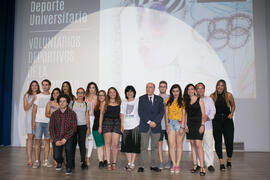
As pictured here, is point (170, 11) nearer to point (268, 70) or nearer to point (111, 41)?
point (111, 41)

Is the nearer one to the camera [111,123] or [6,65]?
[111,123]

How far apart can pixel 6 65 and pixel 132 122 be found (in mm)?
4382

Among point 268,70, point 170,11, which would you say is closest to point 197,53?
point 170,11

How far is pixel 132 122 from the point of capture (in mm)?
3525

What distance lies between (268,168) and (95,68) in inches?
166

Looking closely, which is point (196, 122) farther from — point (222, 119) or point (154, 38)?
point (154, 38)

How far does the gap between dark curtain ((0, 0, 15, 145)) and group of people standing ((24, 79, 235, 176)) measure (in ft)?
8.85

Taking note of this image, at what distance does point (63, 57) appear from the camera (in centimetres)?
609

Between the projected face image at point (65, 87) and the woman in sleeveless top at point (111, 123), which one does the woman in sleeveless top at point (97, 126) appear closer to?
the woman in sleeveless top at point (111, 123)

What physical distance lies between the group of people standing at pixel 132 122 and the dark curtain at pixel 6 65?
8.85 ft

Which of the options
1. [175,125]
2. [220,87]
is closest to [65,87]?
[175,125]

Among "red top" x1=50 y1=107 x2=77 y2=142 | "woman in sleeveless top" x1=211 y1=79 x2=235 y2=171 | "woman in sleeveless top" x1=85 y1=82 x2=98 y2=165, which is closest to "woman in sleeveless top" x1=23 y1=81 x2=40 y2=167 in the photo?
"red top" x1=50 y1=107 x2=77 y2=142

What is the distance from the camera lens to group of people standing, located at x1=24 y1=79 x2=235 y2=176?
3.36 metres

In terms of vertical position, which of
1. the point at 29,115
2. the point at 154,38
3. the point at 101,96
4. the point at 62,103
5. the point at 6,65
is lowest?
the point at 29,115
